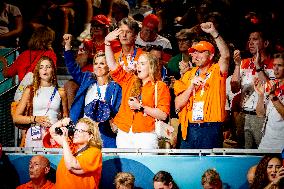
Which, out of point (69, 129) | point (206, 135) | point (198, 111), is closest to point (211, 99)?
point (198, 111)

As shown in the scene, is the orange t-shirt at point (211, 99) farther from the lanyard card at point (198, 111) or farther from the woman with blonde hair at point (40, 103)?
the woman with blonde hair at point (40, 103)

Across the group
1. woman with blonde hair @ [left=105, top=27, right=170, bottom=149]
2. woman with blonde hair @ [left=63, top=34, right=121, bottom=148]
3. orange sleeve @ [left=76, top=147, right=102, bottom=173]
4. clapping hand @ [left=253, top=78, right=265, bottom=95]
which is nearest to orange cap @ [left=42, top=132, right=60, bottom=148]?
woman with blonde hair @ [left=63, top=34, right=121, bottom=148]

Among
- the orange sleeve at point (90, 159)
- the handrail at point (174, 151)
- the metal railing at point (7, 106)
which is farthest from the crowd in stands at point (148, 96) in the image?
the metal railing at point (7, 106)

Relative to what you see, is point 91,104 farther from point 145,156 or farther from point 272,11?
point 272,11

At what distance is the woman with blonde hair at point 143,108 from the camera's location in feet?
22.9

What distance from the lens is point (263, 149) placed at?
6.74 meters

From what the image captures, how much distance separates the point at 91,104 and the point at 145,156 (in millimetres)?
914

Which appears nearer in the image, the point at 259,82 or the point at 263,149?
the point at 263,149

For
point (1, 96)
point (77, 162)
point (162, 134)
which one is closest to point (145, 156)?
point (162, 134)

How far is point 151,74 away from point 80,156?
1288mm

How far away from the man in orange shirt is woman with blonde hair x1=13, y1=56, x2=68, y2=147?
1.45m

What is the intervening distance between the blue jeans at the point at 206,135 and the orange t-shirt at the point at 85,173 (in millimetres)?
1087

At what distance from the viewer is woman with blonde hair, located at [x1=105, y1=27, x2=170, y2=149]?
22.9 ft

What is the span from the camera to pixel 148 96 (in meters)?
7.09
